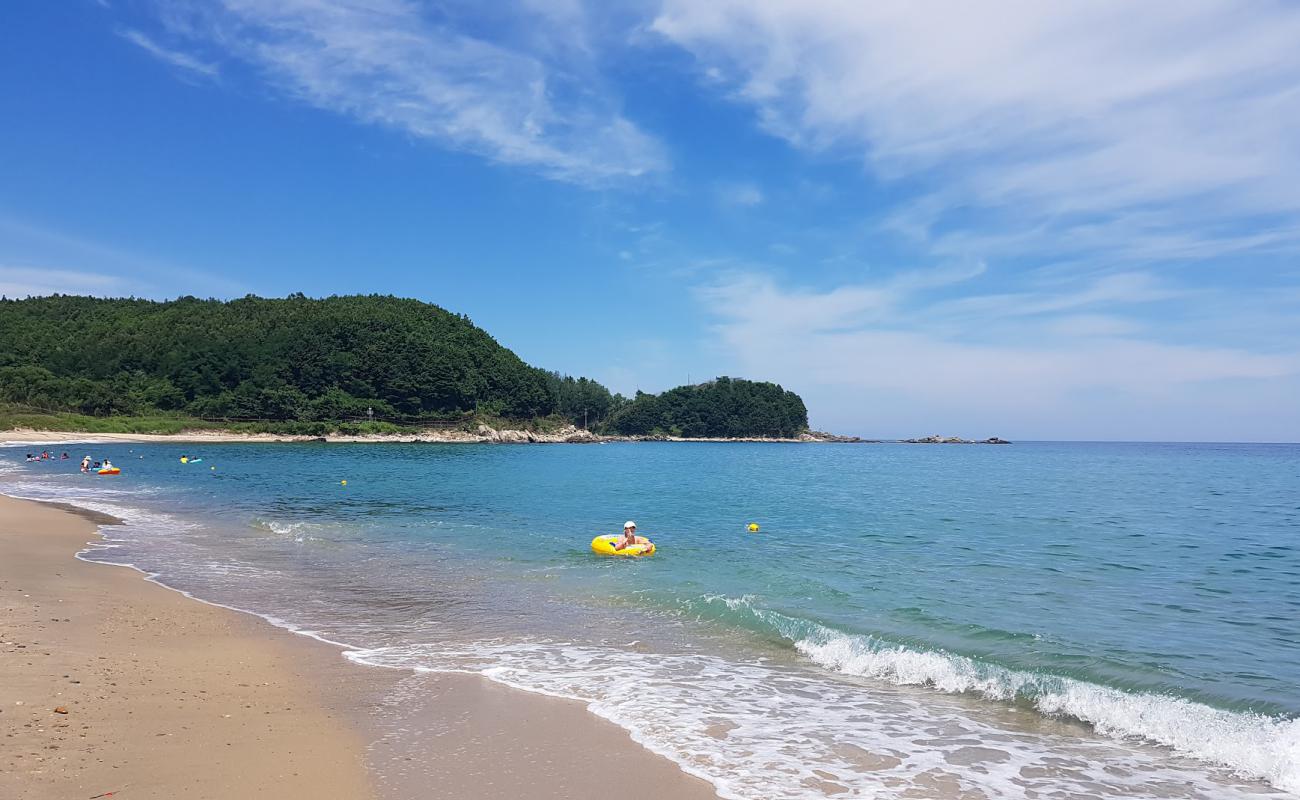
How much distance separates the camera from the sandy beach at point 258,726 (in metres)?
6.57

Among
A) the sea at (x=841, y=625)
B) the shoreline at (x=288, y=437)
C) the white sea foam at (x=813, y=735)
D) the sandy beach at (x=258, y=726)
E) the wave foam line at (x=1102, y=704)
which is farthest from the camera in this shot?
the shoreline at (x=288, y=437)

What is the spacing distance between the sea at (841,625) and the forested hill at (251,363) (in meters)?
121

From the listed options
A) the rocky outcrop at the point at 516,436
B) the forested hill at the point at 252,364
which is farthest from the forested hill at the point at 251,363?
the rocky outcrop at the point at 516,436

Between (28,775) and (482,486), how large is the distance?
1746 inches

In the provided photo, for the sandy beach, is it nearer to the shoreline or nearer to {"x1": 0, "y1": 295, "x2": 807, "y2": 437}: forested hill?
the shoreline

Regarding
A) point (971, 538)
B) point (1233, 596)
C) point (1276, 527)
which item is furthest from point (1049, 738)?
point (1276, 527)

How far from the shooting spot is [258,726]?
315 inches

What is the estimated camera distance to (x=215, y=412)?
460ft

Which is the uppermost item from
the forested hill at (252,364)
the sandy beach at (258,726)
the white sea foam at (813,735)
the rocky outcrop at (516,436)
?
the forested hill at (252,364)

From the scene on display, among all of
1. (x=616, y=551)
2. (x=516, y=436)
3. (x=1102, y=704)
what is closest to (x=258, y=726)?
(x=1102, y=704)

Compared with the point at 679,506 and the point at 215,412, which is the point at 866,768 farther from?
the point at 215,412

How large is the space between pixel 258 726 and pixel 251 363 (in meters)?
164

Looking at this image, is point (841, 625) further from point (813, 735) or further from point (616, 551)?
point (616, 551)

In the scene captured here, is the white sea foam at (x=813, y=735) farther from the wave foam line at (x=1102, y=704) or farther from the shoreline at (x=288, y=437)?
the shoreline at (x=288, y=437)
